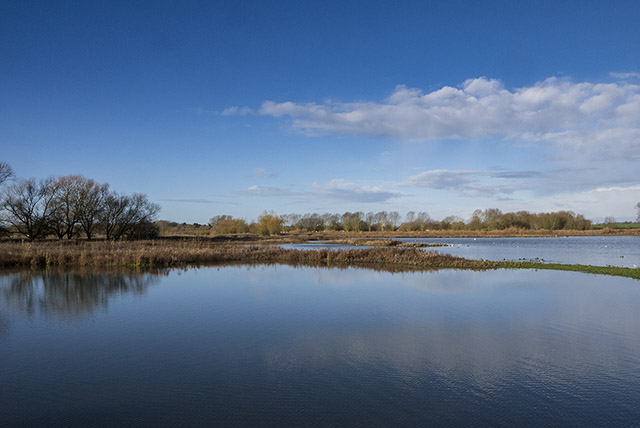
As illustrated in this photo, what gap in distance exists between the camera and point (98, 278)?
17.9 m

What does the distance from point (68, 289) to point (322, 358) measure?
41.5 feet

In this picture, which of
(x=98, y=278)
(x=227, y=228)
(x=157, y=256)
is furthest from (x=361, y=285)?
(x=227, y=228)

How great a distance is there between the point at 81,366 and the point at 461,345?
7045 millimetres

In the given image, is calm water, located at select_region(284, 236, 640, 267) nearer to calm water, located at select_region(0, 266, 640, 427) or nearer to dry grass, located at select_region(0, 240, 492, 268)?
dry grass, located at select_region(0, 240, 492, 268)

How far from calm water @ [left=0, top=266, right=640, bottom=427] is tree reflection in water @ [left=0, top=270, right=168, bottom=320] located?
0.51ft

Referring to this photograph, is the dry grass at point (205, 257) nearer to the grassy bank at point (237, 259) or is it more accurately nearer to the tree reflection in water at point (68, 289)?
the grassy bank at point (237, 259)

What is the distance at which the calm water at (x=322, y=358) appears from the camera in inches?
197

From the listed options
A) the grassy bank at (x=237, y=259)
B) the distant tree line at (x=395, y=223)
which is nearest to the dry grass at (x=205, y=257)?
the grassy bank at (x=237, y=259)

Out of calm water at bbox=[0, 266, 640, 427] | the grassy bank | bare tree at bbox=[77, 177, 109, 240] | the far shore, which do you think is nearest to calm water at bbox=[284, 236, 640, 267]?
the far shore

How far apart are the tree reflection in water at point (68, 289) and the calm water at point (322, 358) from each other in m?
0.15

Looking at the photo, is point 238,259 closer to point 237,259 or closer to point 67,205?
point 237,259

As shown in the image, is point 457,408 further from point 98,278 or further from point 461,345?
point 98,278

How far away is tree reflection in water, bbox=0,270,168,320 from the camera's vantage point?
11.6 m

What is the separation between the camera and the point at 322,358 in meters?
7.01
